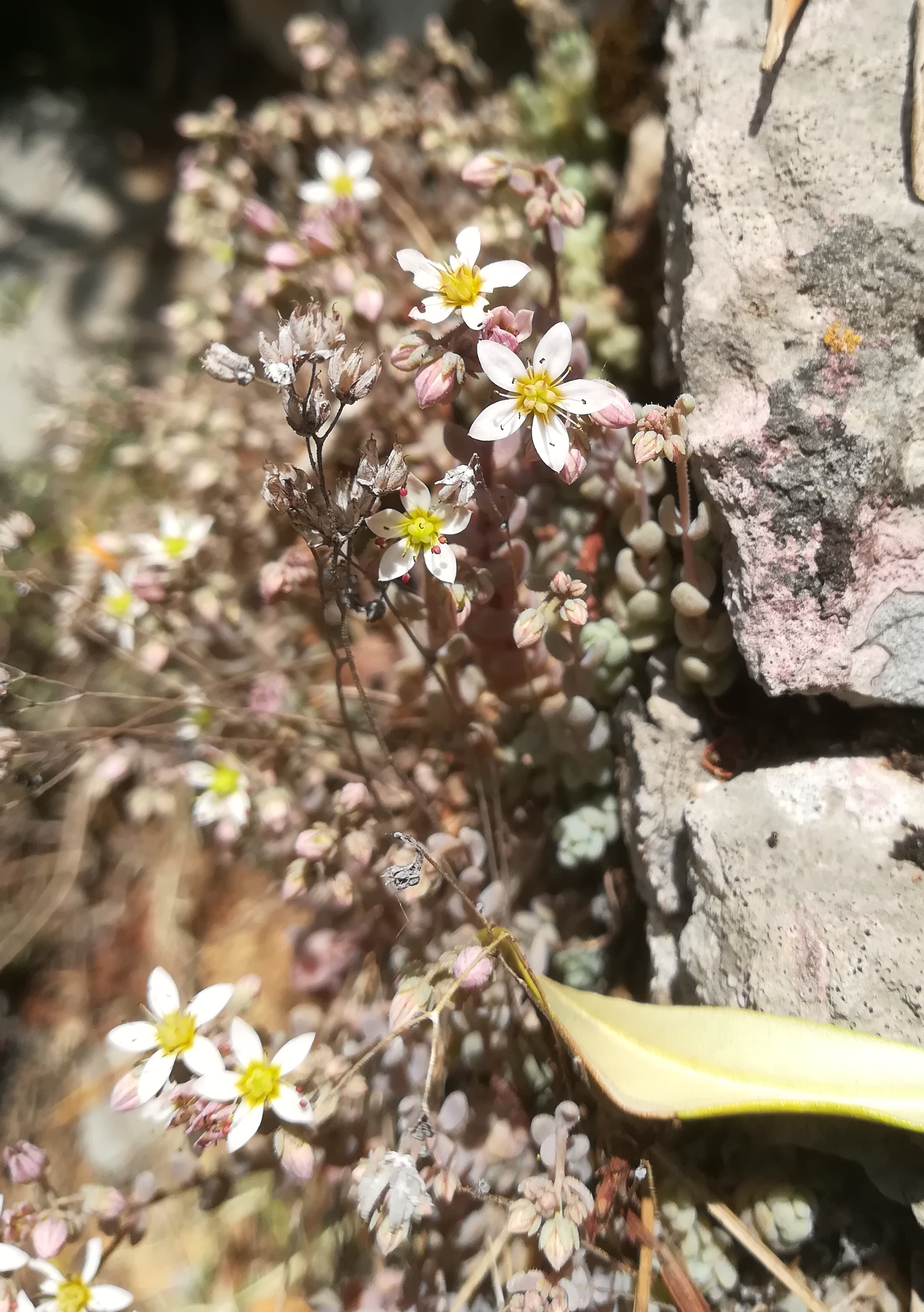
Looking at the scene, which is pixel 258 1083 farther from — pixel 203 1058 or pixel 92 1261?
pixel 92 1261

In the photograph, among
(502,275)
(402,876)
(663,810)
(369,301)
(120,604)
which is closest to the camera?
(402,876)

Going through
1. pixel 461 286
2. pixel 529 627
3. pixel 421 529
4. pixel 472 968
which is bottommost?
pixel 472 968

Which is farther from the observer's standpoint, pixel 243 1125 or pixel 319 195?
pixel 319 195

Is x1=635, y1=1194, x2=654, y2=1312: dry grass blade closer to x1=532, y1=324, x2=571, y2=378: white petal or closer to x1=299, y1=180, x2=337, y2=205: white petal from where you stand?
x1=532, y1=324, x2=571, y2=378: white petal

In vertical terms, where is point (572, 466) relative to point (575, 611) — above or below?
above

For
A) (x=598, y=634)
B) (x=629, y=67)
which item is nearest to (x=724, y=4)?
(x=629, y=67)

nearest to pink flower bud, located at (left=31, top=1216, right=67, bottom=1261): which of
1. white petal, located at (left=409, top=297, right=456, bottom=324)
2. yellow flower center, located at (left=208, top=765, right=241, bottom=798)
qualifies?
yellow flower center, located at (left=208, top=765, right=241, bottom=798)

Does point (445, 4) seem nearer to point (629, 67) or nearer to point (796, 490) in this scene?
point (629, 67)

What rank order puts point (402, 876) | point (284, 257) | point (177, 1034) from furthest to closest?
point (284, 257) < point (177, 1034) < point (402, 876)

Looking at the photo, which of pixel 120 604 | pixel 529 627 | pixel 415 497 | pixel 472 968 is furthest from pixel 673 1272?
pixel 120 604
